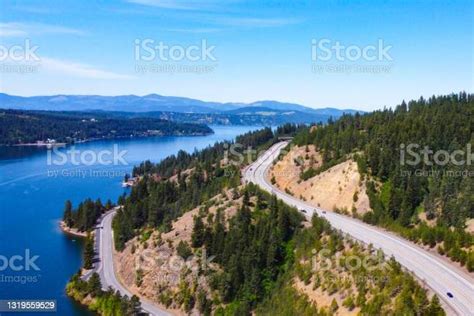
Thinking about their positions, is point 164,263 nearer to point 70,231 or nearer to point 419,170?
point 419,170

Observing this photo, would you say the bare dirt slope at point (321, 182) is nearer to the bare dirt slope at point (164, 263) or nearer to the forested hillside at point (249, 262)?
the forested hillside at point (249, 262)

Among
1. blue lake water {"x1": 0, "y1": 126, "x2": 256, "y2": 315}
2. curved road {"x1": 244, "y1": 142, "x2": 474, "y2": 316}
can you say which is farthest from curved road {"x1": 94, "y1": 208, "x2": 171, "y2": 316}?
curved road {"x1": 244, "y1": 142, "x2": 474, "y2": 316}

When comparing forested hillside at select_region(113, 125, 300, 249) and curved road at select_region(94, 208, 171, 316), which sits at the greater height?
forested hillside at select_region(113, 125, 300, 249)

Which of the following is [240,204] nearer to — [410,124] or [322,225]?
[322,225]

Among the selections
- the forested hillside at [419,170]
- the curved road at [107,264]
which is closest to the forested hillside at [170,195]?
the curved road at [107,264]

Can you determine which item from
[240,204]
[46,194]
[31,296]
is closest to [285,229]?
[240,204]

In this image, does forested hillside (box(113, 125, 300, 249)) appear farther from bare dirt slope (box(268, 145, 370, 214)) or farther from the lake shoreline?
bare dirt slope (box(268, 145, 370, 214))
